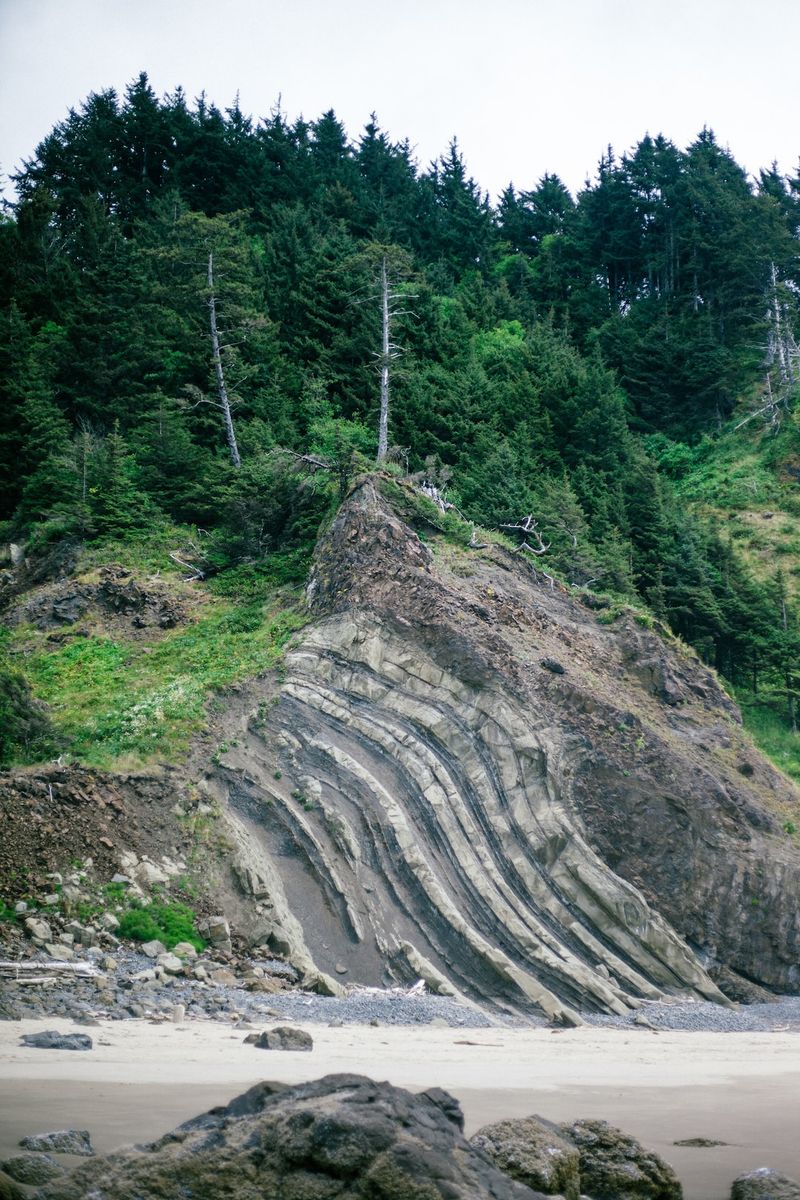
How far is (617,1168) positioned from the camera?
6930 millimetres

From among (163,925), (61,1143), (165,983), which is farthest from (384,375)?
(61,1143)

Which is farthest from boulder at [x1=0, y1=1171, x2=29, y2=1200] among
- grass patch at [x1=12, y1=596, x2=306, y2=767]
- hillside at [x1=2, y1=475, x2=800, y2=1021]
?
grass patch at [x1=12, y1=596, x2=306, y2=767]

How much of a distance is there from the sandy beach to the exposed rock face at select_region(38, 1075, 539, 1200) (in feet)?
3.63

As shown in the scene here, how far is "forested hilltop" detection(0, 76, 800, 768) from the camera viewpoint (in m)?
30.3

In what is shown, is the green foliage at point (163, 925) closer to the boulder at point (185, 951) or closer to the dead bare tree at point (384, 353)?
the boulder at point (185, 951)

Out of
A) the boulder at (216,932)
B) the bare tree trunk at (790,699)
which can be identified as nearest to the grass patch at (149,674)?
the boulder at (216,932)

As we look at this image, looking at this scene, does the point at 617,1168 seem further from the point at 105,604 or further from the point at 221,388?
the point at 221,388

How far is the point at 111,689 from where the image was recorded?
22938 mm

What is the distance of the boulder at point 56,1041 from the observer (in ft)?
32.4

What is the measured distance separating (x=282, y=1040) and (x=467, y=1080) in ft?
6.81

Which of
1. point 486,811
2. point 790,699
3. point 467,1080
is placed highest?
point 790,699

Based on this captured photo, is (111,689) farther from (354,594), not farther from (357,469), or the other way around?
(357,469)

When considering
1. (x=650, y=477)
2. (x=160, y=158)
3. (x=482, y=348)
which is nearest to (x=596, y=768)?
(x=650, y=477)

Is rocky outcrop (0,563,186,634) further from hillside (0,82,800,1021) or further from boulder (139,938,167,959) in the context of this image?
boulder (139,938,167,959)
